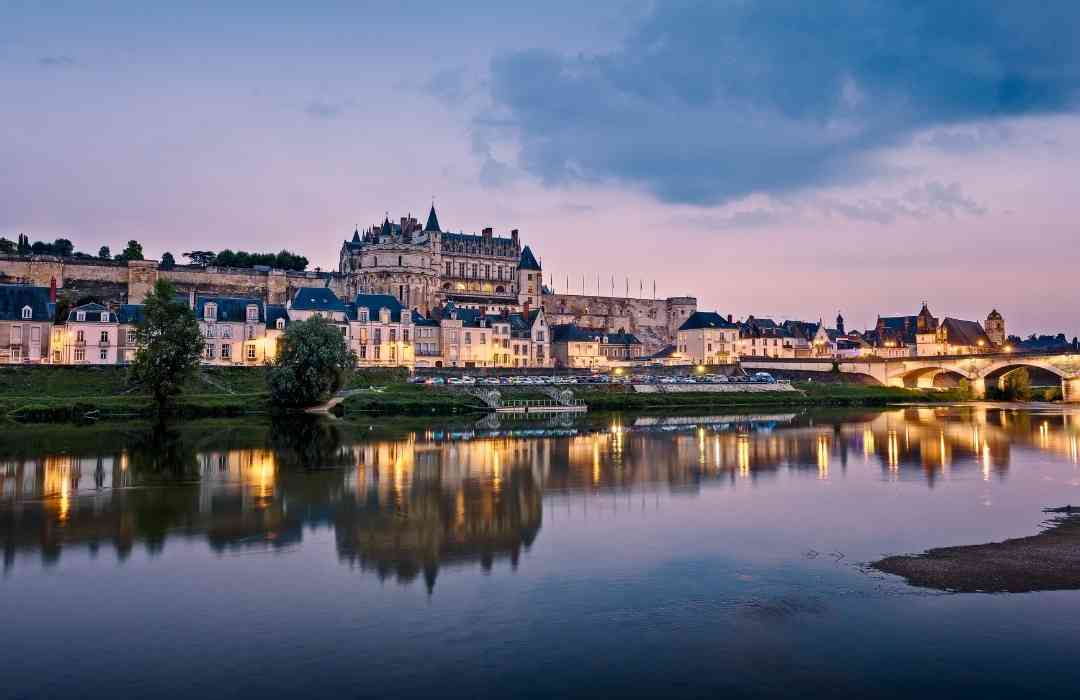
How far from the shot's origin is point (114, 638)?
31.2 feet

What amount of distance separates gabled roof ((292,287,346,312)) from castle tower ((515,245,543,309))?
37.3 m

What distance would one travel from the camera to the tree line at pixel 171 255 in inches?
2992

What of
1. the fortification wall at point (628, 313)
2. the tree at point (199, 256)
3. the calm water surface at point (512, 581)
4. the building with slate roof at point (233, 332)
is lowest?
the calm water surface at point (512, 581)

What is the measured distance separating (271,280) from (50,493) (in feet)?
208

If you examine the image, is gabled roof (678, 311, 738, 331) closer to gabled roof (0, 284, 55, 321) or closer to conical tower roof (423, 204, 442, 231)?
conical tower roof (423, 204, 442, 231)

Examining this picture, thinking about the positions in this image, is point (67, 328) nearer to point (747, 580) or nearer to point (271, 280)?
point (271, 280)

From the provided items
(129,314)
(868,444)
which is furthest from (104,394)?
(868,444)

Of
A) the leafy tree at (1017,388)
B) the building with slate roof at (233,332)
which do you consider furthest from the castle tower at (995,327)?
the building with slate roof at (233,332)

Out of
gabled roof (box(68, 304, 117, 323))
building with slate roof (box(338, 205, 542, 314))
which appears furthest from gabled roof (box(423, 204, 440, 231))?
gabled roof (box(68, 304, 117, 323))

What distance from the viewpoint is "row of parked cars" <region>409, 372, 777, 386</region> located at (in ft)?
181

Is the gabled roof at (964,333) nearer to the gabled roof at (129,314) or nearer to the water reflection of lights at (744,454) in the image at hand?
the water reflection of lights at (744,454)

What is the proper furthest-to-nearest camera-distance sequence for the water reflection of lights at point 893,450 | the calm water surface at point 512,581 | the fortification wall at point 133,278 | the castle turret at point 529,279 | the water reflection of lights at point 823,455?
the castle turret at point 529,279
the fortification wall at point 133,278
the water reflection of lights at point 893,450
the water reflection of lights at point 823,455
the calm water surface at point 512,581

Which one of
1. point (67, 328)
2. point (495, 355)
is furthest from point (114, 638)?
point (495, 355)

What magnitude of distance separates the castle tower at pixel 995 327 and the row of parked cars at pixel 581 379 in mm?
52310
